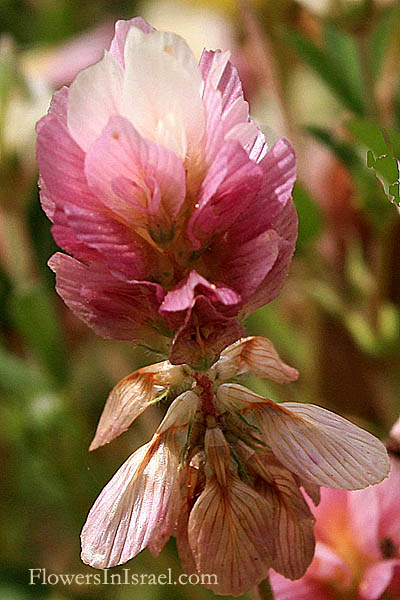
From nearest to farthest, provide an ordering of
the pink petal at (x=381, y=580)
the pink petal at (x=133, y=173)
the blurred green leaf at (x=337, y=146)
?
the pink petal at (x=133, y=173), the pink petal at (x=381, y=580), the blurred green leaf at (x=337, y=146)

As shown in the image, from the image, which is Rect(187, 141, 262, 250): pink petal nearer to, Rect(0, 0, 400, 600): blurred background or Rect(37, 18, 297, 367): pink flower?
Rect(37, 18, 297, 367): pink flower

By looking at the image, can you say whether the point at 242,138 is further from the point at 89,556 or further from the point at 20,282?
the point at 20,282

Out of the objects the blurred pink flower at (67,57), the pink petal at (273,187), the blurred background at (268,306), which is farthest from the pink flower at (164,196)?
the blurred pink flower at (67,57)

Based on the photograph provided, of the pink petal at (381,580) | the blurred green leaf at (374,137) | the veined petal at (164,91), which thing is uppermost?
the veined petal at (164,91)

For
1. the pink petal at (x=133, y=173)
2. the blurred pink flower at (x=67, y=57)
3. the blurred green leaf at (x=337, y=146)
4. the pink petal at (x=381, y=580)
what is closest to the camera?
the pink petal at (x=133, y=173)

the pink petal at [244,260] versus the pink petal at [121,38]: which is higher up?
the pink petal at [121,38]

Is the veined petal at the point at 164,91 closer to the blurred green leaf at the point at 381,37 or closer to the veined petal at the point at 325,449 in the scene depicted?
the veined petal at the point at 325,449
